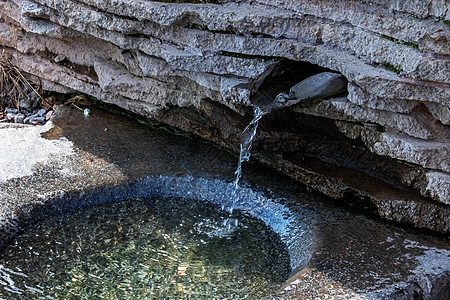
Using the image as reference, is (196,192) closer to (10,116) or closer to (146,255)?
(146,255)

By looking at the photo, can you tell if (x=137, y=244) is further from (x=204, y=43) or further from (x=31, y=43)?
(x=31, y=43)

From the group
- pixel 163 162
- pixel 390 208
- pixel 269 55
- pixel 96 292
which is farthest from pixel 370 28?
pixel 96 292

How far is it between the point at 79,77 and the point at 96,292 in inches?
101

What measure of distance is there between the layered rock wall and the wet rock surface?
187 millimetres

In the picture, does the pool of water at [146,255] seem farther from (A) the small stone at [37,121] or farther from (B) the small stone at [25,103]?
(B) the small stone at [25,103]

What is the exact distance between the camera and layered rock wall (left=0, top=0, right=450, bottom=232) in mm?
3748

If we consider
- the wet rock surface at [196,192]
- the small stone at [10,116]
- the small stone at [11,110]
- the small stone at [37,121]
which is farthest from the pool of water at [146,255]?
the small stone at [11,110]

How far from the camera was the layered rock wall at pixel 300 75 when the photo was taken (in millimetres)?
3748

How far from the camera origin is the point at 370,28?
3.83 meters

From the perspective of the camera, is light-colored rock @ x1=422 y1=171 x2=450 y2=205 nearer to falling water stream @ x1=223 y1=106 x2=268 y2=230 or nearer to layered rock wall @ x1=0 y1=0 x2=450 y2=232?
layered rock wall @ x1=0 y1=0 x2=450 y2=232

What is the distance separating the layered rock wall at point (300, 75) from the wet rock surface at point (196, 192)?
19 centimetres

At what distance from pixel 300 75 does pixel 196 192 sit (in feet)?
3.73

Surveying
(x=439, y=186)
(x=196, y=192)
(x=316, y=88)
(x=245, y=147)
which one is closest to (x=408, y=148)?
(x=439, y=186)

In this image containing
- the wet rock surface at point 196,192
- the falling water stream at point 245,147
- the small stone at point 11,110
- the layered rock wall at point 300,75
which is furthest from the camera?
the small stone at point 11,110
